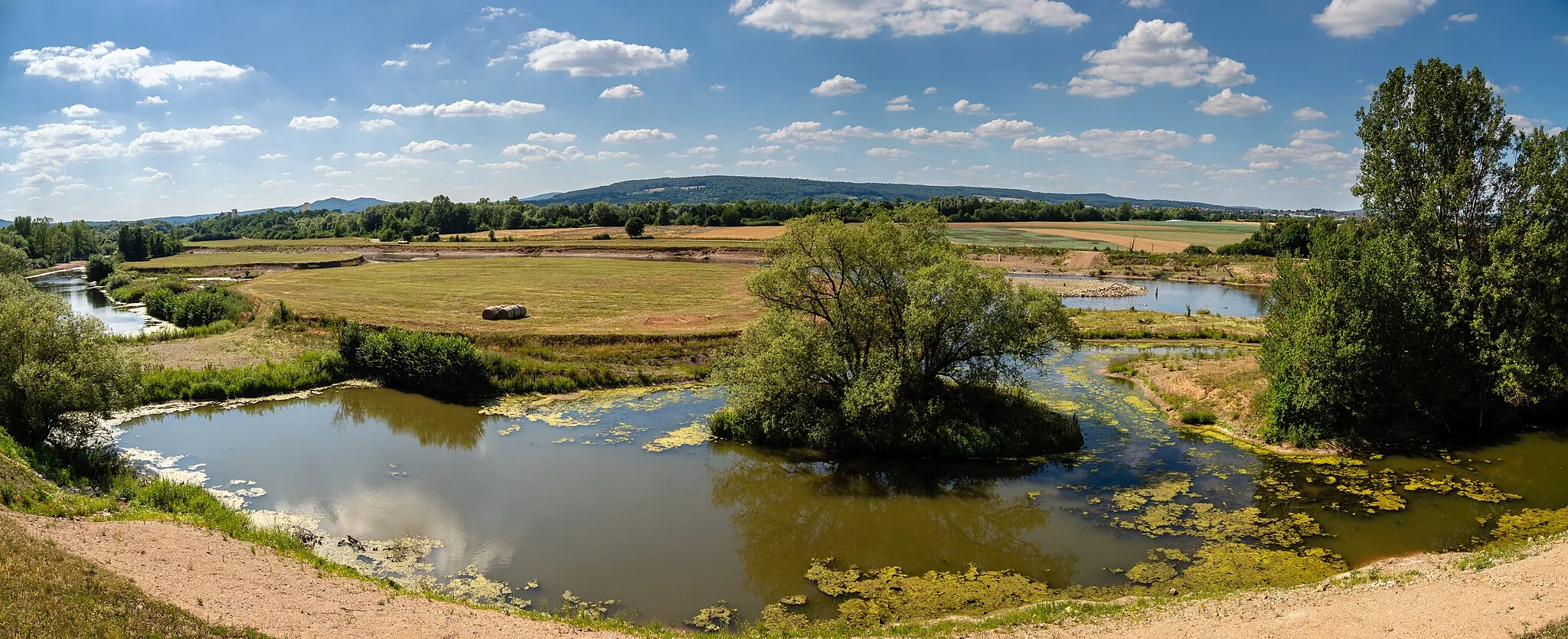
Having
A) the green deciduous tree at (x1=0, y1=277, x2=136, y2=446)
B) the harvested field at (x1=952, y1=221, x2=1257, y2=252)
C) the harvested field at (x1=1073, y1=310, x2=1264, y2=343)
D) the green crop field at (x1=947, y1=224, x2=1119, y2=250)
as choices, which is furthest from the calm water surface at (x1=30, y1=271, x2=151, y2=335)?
the harvested field at (x1=952, y1=221, x2=1257, y2=252)

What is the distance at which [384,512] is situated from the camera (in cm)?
2256

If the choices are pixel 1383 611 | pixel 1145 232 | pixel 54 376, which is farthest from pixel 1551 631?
pixel 1145 232

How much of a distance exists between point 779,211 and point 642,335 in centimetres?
11460

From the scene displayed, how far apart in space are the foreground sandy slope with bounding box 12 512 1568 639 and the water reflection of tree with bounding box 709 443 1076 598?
4.40 m

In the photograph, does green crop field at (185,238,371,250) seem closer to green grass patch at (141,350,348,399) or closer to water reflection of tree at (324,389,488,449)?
green grass patch at (141,350,348,399)

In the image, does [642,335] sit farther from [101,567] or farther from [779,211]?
[779,211]

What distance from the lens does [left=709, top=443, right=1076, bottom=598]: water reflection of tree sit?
774 inches

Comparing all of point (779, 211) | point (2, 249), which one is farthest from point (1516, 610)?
point (779, 211)

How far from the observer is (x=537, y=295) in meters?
62.8

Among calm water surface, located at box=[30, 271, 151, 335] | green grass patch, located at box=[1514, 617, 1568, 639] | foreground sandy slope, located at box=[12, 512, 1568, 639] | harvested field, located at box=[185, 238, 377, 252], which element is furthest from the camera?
harvested field, located at box=[185, 238, 377, 252]

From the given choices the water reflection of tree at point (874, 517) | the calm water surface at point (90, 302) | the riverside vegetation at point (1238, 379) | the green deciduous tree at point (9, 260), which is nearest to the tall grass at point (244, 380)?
the riverside vegetation at point (1238, 379)

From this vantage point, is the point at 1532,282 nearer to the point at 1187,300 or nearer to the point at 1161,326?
the point at 1161,326

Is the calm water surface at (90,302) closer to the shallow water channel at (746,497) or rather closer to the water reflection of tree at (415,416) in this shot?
the water reflection of tree at (415,416)

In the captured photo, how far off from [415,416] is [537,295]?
100 feet
